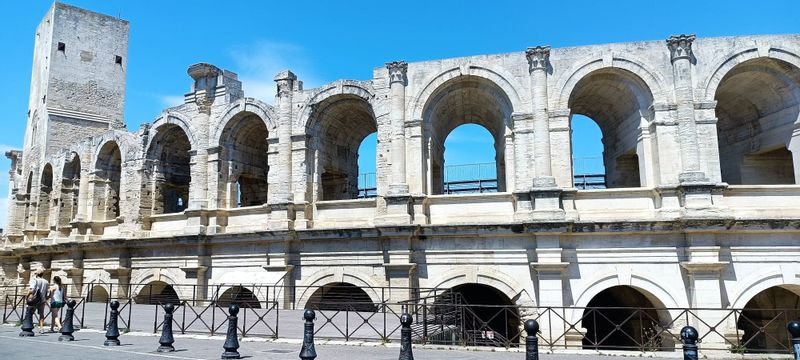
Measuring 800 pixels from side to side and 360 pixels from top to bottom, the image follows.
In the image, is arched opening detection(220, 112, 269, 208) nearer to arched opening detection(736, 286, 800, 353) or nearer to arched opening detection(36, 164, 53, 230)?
arched opening detection(36, 164, 53, 230)

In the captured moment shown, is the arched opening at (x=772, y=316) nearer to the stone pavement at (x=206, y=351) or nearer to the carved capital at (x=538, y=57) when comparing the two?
the carved capital at (x=538, y=57)

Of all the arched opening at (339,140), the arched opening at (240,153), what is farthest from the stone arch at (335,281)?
the arched opening at (240,153)

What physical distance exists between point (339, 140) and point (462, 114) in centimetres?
458

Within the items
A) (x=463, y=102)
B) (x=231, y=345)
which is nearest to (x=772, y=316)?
(x=463, y=102)

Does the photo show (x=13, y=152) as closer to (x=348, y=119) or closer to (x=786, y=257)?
(x=348, y=119)

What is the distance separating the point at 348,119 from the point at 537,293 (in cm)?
913

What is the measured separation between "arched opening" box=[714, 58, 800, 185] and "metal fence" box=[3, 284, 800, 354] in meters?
4.46

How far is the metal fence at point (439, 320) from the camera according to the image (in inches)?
454

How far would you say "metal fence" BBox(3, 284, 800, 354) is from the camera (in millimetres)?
11539

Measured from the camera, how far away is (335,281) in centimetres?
1695

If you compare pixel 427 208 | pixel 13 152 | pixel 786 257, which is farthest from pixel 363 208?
pixel 13 152

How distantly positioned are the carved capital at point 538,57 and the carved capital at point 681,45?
3327 mm

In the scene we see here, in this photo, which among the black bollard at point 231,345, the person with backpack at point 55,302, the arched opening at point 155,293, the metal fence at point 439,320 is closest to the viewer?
the black bollard at point 231,345

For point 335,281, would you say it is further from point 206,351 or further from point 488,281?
point 206,351
